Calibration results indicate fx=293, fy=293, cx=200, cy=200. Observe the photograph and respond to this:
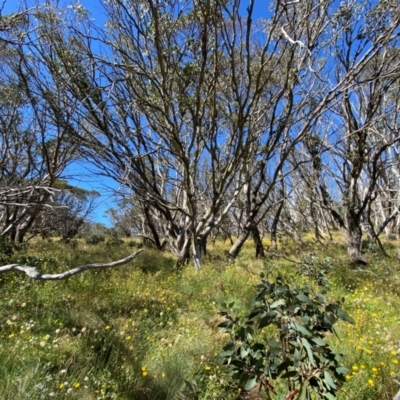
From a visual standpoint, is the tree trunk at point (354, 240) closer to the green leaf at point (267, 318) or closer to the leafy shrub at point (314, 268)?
the leafy shrub at point (314, 268)

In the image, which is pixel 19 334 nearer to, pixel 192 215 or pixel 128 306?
pixel 128 306

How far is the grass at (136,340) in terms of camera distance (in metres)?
2.33

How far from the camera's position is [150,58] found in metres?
7.00

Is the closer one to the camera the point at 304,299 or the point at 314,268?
the point at 304,299

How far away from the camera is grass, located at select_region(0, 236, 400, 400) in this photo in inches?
91.7

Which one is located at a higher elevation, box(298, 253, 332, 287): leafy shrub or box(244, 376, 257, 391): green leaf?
box(298, 253, 332, 287): leafy shrub

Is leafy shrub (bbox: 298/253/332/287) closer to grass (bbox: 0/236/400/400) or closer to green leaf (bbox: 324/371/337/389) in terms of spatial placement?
grass (bbox: 0/236/400/400)

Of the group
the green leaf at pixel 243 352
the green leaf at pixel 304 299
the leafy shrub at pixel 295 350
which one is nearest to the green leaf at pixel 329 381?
the leafy shrub at pixel 295 350

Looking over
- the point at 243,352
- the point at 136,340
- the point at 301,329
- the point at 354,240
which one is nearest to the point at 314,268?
the point at 354,240

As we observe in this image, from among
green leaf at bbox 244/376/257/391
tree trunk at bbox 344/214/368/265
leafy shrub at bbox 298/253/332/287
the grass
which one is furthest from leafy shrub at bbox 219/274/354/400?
tree trunk at bbox 344/214/368/265

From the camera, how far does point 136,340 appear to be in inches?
128

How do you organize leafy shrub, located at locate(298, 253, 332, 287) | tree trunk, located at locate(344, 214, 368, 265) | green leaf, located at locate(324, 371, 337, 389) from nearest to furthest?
green leaf, located at locate(324, 371, 337, 389) < leafy shrub, located at locate(298, 253, 332, 287) < tree trunk, located at locate(344, 214, 368, 265)

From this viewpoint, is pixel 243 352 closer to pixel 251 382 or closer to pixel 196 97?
pixel 251 382

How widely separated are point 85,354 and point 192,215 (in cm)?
506
